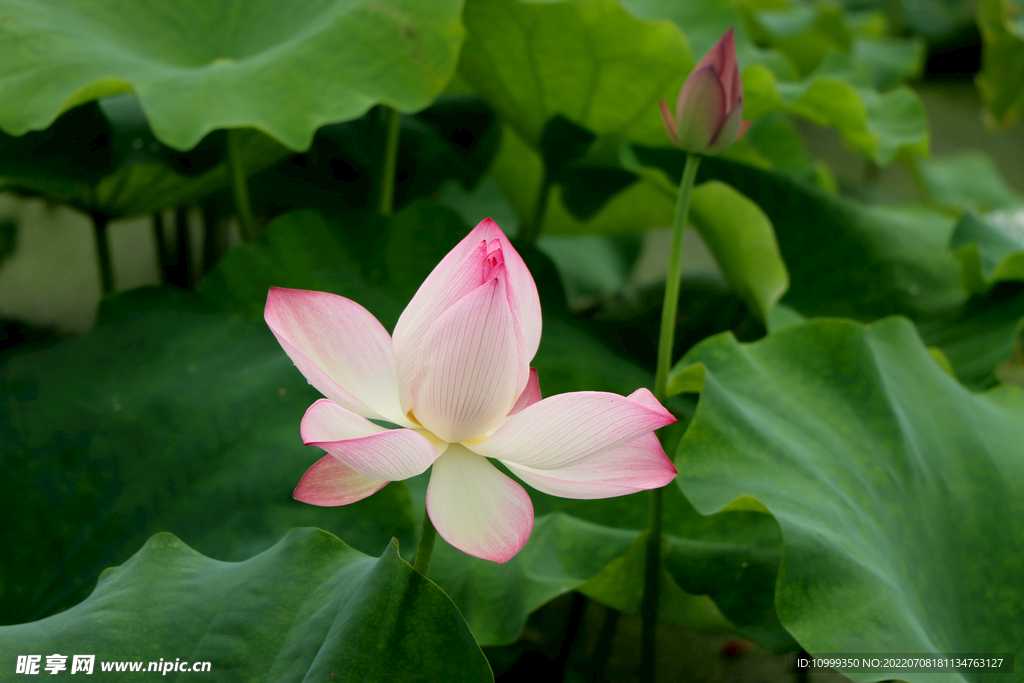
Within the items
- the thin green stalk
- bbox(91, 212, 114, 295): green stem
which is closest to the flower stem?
bbox(91, 212, 114, 295): green stem

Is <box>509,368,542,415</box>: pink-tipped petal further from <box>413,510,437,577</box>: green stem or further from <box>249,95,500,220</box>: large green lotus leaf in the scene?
<box>249,95,500,220</box>: large green lotus leaf

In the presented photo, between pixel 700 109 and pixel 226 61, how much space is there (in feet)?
1.97

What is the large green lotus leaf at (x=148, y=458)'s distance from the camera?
2.16 ft

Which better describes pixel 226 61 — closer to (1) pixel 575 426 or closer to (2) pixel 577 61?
(2) pixel 577 61

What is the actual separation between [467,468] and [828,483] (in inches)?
15.3

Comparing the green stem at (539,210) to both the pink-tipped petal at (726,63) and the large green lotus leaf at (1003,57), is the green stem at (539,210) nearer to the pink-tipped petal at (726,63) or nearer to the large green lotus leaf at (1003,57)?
the pink-tipped petal at (726,63)

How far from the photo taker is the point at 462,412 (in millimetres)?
373

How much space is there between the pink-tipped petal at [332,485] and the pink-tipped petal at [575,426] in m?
0.07

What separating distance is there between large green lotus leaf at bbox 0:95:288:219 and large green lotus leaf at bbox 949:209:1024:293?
940 mm

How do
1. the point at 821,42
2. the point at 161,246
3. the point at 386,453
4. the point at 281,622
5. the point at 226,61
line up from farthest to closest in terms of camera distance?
the point at 821,42, the point at 161,246, the point at 226,61, the point at 281,622, the point at 386,453

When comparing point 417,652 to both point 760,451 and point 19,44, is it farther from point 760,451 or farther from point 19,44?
point 19,44

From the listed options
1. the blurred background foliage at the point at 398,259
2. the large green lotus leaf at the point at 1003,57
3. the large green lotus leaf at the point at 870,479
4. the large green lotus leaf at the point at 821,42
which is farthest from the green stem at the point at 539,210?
the large green lotus leaf at the point at 1003,57

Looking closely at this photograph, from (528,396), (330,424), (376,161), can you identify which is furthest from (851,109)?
(330,424)

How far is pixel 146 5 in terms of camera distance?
36.5 inches
